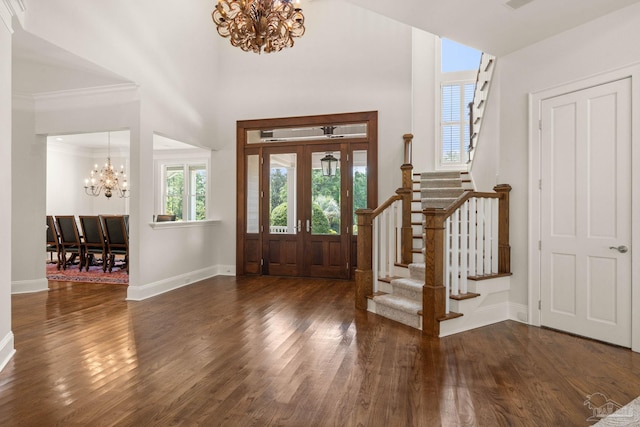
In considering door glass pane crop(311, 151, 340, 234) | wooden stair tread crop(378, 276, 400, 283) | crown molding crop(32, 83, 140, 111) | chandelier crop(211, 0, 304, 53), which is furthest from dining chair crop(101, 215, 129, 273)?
wooden stair tread crop(378, 276, 400, 283)

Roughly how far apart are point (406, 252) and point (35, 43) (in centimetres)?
467

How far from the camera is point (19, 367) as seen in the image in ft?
8.80

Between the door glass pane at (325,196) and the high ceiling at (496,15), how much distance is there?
313cm

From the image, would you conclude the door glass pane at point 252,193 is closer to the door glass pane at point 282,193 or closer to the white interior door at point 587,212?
the door glass pane at point 282,193

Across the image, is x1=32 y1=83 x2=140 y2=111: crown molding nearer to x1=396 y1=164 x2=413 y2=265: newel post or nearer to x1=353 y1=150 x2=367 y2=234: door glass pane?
x1=353 y1=150 x2=367 y2=234: door glass pane

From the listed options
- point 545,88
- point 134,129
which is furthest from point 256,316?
point 545,88

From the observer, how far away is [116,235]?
21.5ft

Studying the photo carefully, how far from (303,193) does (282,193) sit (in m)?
0.42

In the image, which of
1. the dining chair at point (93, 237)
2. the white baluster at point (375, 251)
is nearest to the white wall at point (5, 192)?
the white baluster at point (375, 251)

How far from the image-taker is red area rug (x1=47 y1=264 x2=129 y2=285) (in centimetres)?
617

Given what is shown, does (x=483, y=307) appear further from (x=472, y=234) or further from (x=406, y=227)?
(x=406, y=227)

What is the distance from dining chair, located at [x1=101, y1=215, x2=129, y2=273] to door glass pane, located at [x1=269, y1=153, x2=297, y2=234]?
102 inches

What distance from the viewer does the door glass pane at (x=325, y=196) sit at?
646 cm

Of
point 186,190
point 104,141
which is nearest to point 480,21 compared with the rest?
point 186,190
